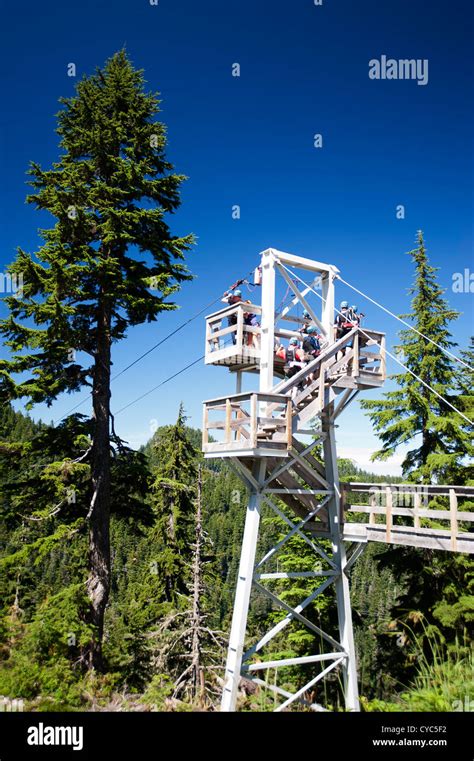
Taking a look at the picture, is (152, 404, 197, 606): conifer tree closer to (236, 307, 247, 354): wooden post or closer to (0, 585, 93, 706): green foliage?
(0, 585, 93, 706): green foliage

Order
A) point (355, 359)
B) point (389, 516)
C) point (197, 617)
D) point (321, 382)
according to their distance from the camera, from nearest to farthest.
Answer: point (389, 516) < point (321, 382) < point (355, 359) < point (197, 617)

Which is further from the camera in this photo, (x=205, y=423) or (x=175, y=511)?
(x=175, y=511)

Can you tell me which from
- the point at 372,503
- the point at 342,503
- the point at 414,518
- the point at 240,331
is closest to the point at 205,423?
the point at 240,331

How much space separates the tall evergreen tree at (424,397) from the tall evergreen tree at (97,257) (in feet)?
27.4

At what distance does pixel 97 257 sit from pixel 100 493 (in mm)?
5763

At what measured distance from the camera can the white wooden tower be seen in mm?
9539

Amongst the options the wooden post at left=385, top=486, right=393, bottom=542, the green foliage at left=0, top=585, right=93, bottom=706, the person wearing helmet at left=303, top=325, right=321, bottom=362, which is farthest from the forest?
the person wearing helmet at left=303, top=325, right=321, bottom=362

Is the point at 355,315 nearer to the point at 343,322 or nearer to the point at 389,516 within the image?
the point at 343,322

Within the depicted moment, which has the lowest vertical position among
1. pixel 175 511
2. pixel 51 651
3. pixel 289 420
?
pixel 51 651

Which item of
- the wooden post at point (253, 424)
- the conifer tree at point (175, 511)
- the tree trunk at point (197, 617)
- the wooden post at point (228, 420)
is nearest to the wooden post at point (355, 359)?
the wooden post at point (253, 424)

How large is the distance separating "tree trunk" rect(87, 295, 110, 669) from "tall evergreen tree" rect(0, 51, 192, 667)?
0.08 feet

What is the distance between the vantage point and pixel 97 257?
13.1 meters
